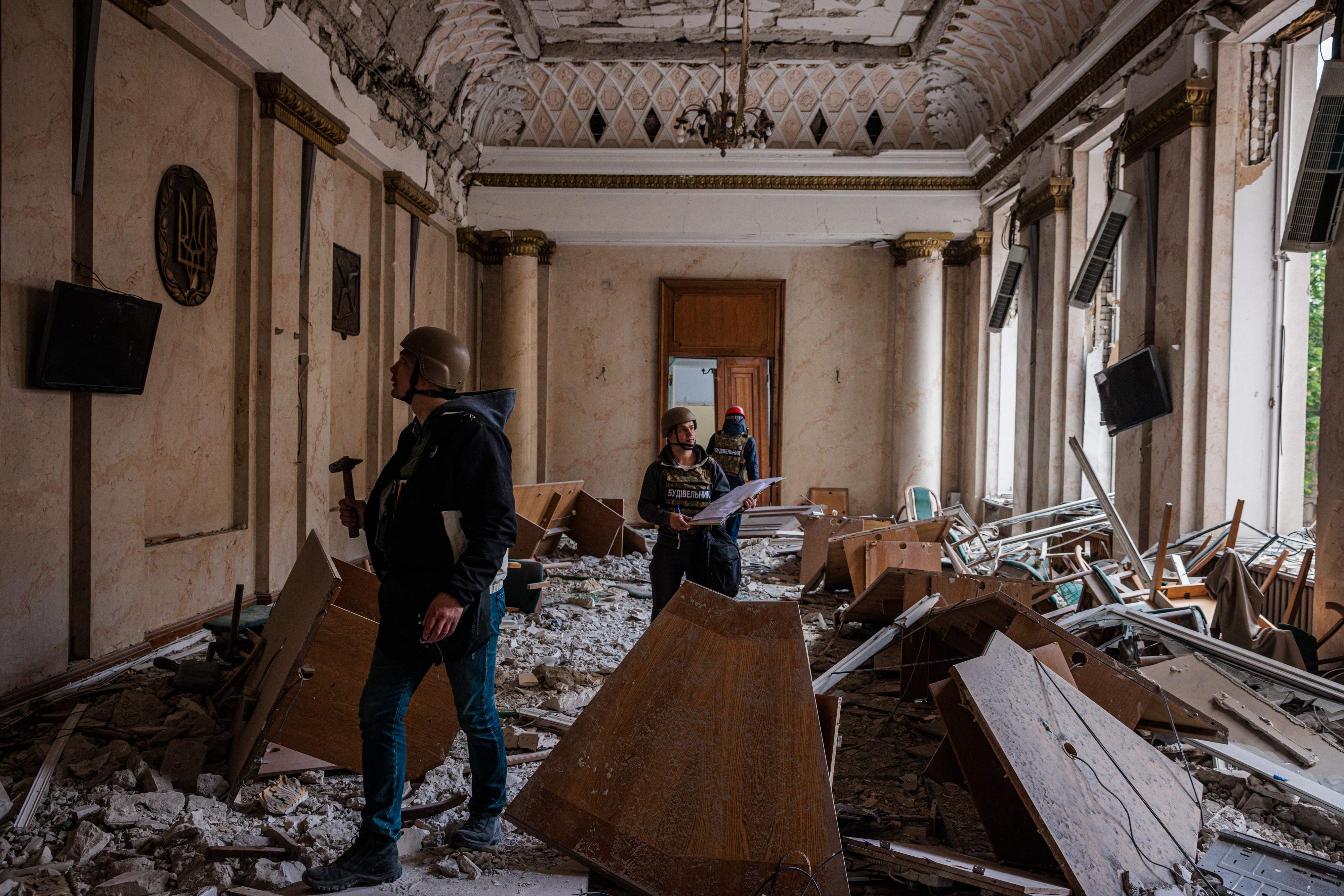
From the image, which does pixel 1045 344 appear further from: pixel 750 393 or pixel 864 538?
pixel 750 393

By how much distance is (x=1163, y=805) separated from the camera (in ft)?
8.75

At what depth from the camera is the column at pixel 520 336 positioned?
11367mm

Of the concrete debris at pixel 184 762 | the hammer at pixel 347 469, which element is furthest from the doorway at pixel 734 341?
the concrete debris at pixel 184 762

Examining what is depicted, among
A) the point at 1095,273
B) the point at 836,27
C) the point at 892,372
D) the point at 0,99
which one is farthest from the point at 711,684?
Answer: the point at 892,372

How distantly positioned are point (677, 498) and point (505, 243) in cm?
793

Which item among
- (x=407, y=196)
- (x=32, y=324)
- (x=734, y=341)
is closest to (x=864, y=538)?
(x=32, y=324)

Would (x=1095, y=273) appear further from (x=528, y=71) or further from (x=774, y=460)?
(x=528, y=71)

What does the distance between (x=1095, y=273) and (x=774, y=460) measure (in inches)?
224

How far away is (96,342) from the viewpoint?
427 cm

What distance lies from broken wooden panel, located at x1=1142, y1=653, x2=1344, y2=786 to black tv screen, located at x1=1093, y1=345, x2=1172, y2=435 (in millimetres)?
3215

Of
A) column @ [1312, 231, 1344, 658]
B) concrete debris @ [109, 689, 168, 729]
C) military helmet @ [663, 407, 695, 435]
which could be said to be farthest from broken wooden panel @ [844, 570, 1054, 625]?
concrete debris @ [109, 689, 168, 729]

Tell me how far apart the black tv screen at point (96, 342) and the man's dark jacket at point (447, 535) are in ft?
9.00

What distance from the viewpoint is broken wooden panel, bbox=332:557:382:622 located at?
3723mm

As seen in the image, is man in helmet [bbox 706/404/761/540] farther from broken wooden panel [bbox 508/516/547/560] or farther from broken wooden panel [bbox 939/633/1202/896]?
broken wooden panel [bbox 939/633/1202/896]
